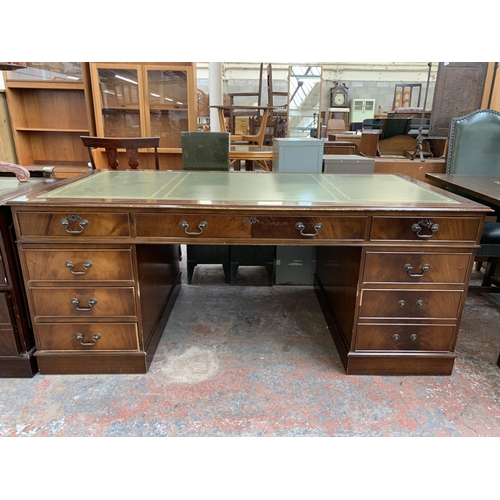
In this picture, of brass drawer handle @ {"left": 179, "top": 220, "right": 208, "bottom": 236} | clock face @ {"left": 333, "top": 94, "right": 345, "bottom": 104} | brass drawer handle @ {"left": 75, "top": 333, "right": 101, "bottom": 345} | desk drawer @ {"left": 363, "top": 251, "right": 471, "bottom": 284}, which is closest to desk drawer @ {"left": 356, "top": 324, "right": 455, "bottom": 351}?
desk drawer @ {"left": 363, "top": 251, "right": 471, "bottom": 284}

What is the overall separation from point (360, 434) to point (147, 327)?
1010mm

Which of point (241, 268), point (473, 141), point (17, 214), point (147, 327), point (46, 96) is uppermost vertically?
point (46, 96)

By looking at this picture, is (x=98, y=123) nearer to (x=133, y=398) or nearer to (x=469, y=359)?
→ (x=133, y=398)

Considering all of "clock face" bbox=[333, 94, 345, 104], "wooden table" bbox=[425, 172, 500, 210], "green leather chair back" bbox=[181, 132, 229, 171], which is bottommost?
"wooden table" bbox=[425, 172, 500, 210]

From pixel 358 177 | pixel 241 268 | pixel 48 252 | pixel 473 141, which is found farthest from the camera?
pixel 241 268

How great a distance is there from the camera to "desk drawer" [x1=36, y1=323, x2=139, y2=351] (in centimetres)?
158

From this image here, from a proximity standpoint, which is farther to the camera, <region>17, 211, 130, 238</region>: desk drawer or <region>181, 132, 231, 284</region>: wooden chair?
<region>181, 132, 231, 284</region>: wooden chair

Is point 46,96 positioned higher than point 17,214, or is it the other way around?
point 46,96

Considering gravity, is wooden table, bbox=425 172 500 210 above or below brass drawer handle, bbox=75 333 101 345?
above

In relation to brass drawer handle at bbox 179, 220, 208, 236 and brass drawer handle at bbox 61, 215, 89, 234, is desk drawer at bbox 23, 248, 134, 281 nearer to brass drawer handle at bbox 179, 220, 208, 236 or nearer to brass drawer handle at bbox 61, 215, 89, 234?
brass drawer handle at bbox 61, 215, 89, 234

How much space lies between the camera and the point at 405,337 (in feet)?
5.32

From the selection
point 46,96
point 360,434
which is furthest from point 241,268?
point 46,96

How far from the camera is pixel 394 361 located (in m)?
1.65

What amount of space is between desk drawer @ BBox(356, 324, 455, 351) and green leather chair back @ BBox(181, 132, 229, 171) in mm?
1557
